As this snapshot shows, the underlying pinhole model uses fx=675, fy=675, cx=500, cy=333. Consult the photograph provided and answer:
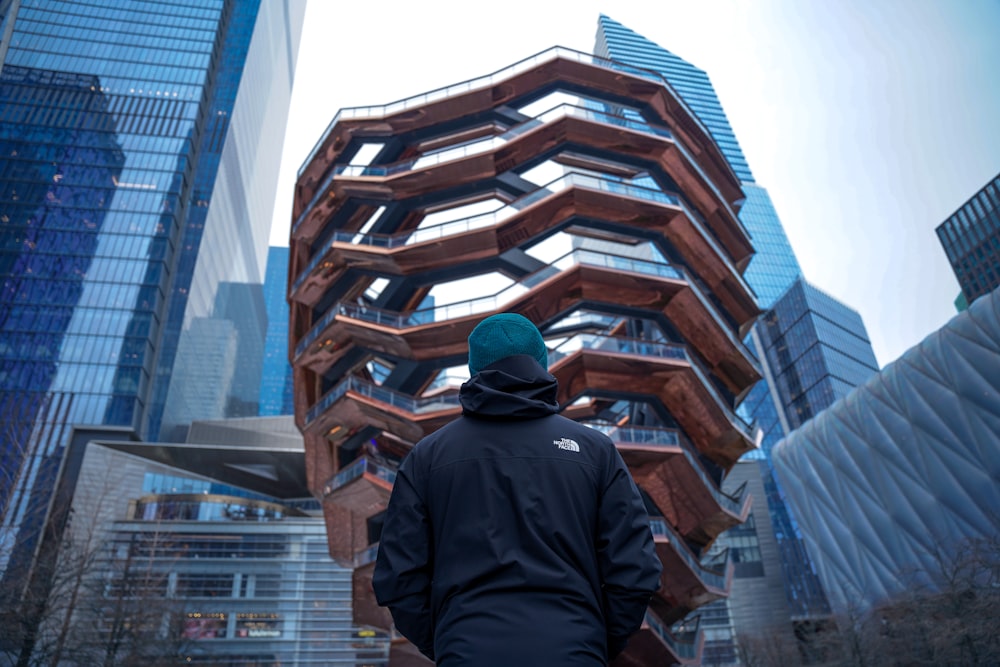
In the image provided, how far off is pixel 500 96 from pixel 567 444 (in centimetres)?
3092

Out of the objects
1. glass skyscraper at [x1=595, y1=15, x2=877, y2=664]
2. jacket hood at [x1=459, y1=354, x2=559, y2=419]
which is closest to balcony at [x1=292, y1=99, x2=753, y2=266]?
glass skyscraper at [x1=595, y1=15, x2=877, y2=664]

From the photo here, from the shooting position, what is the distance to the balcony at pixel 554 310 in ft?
87.2

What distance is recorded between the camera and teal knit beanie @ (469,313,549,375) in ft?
10.00

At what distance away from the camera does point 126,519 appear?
51.5m

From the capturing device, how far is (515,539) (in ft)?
8.52

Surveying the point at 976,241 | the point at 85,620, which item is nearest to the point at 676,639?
the point at 85,620

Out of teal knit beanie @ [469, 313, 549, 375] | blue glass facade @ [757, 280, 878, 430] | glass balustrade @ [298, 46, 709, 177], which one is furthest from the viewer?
blue glass facade @ [757, 280, 878, 430]

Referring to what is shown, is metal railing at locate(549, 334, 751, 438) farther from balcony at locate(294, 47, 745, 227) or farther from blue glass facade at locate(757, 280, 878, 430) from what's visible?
blue glass facade at locate(757, 280, 878, 430)

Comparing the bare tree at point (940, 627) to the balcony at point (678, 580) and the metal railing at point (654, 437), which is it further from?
the metal railing at point (654, 437)

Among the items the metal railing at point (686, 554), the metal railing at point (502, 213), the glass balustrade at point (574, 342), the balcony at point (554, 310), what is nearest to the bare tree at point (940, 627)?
the metal railing at point (686, 554)

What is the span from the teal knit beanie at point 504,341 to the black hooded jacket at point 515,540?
85mm

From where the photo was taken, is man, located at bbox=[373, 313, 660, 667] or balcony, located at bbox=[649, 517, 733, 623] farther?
balcony, located at bbox=[649, 517, 733, 623]

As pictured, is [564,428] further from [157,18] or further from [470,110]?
[157,18]

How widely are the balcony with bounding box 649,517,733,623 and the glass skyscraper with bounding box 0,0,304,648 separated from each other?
44893 millimetres
